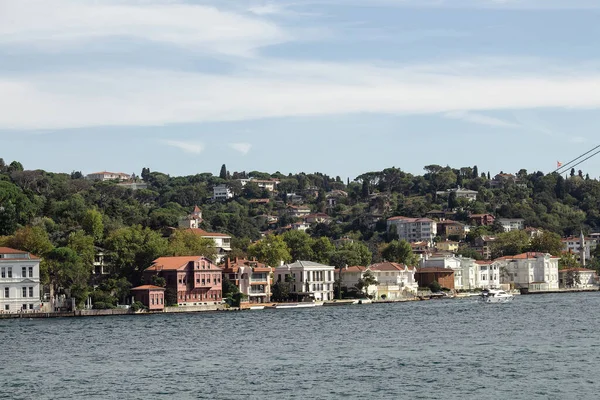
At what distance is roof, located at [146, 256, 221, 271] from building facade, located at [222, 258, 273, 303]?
4719mm

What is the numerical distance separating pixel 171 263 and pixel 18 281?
11.8m

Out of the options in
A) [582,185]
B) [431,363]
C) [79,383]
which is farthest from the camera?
[582,185]

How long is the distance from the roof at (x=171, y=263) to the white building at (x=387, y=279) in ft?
68.6

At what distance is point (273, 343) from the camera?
48.3 m

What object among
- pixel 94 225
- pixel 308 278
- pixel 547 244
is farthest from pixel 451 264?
pixel 94 225

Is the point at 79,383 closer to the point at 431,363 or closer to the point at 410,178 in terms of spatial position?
the point at 431,363

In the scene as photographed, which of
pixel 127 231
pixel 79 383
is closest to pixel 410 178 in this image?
pixel 127 231

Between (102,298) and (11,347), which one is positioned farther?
(102,298)

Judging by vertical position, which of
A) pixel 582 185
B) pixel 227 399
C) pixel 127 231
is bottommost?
pixel 227 399

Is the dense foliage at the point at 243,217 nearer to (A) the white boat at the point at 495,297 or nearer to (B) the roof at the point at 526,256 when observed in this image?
(B) the roof at the point at 526,256

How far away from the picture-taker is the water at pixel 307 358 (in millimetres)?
33156

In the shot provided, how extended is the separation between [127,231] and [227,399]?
5521cm

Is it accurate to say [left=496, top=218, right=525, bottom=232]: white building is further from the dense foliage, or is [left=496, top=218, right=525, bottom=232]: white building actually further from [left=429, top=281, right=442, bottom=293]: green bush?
[left=429, top=281, right=442, bottom=293]: green bush

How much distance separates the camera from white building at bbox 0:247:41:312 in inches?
2864
